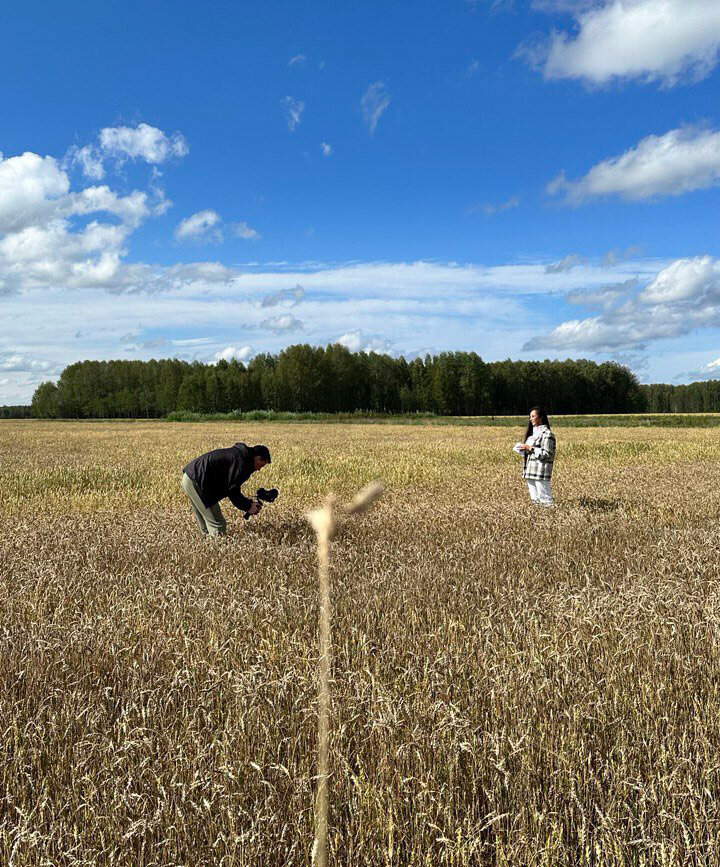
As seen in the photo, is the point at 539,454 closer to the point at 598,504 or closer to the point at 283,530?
the point at 598,504

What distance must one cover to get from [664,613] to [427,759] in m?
3.10

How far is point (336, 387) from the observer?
4405 inches

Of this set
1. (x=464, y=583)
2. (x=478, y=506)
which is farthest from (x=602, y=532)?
(x=464, y=583)

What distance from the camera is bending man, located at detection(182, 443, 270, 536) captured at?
839 cm

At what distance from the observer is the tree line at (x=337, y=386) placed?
111438 mm

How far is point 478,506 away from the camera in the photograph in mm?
11570

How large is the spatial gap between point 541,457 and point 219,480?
561 cm

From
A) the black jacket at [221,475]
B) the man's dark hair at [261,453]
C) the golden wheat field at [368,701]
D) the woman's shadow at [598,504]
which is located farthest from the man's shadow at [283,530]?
the woman's shadow at [598,504]

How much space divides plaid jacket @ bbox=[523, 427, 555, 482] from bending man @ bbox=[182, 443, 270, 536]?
16.0 feet

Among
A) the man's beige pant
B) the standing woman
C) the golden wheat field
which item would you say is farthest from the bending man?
the standing woman

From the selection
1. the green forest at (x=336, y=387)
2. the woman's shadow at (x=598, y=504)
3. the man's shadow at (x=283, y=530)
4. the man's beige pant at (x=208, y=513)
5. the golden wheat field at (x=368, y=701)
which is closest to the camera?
the golden wheat field at (x=368, y=701)

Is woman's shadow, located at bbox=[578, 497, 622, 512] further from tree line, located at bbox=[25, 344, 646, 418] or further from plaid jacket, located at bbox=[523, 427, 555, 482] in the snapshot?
tree line, located at bbox=[25, 344, 646, 418]

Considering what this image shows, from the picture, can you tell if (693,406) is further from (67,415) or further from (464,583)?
(464,583)

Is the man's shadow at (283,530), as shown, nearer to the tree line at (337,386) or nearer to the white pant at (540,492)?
the white pant at (540,492)
